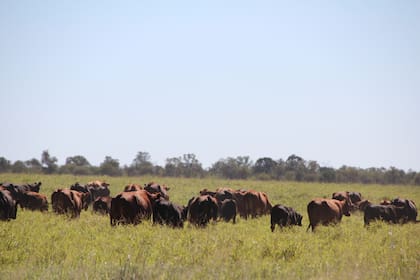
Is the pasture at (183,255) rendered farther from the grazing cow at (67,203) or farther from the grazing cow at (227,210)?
the grazing cow at (227,210)

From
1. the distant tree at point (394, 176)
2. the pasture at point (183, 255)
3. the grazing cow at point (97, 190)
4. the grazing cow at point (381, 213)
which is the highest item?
the distant tree at point (394, 176)

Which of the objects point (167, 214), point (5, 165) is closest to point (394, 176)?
point (5, 165)

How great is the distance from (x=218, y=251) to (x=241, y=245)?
3.20ft

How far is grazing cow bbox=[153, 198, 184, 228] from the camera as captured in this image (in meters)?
16.2

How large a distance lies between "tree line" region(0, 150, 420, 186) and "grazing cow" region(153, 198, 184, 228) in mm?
76807

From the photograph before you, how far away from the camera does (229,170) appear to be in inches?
4313

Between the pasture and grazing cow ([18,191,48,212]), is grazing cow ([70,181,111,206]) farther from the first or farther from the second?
the pasture

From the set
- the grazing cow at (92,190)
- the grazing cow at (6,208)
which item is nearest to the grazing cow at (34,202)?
the grazing cow at (6,208)

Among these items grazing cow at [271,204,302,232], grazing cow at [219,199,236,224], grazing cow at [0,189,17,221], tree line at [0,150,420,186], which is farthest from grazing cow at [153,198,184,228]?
tree line at [0,150,420,186]

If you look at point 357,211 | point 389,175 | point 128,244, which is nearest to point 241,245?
point 128,244

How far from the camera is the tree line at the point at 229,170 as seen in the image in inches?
3799

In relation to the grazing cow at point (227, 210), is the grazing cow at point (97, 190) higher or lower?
higher

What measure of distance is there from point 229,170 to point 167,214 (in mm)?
93601

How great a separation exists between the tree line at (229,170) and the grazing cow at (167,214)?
252 feet
